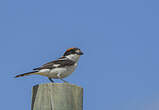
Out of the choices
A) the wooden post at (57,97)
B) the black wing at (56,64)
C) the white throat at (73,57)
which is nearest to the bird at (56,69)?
the black wing at (56,64)

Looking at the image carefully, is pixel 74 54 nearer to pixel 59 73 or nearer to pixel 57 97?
pixel 59 73

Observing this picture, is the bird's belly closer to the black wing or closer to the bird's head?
the black wing

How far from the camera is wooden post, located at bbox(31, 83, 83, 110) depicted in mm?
4410

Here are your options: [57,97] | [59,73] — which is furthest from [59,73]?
[57,97]

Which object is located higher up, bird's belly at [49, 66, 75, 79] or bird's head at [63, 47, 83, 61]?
bird's head at [63, 47, 83, 61]

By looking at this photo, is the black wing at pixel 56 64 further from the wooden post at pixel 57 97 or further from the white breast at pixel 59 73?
the wooden post at pixel 57 97

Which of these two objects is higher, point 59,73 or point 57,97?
point 59,73

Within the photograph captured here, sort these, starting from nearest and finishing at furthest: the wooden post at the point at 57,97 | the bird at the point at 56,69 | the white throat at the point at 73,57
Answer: the wooden post at the point at 57,97 < the bird at the point at 56,69 < the white throat at the point at 73,57

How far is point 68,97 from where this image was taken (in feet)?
14.8

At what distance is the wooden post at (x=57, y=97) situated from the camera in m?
4.41

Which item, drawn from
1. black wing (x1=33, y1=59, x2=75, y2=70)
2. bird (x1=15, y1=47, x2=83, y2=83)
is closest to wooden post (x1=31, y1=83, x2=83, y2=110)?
bird (x1=15, y1=47, x2=83, y2=83)

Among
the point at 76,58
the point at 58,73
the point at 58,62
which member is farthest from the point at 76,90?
the point at 76,58

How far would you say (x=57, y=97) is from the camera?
449 cm

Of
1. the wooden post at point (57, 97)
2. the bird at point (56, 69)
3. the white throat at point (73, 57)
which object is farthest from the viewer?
the white throat at point (73, 57)
